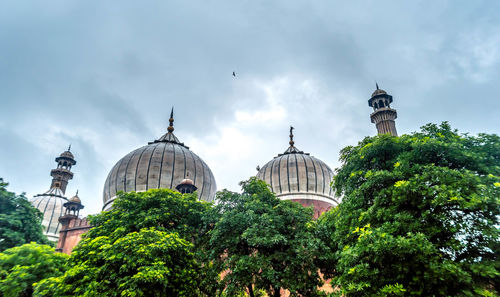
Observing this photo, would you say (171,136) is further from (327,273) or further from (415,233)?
(415,233)

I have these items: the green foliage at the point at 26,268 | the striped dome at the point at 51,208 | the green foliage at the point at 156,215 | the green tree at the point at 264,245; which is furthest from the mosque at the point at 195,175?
the striped dome at the point at 51,208

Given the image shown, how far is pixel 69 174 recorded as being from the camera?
41.3 metres

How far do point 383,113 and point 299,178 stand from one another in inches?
291

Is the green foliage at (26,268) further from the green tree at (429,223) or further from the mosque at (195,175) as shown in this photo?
the mosque at (195,175)

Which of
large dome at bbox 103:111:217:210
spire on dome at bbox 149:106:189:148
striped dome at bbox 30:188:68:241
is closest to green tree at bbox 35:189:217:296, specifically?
large dome at bbox 103:111:217:210

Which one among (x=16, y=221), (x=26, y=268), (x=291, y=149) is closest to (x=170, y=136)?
(x=291, y=149)

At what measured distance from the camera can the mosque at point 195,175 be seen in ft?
66.9

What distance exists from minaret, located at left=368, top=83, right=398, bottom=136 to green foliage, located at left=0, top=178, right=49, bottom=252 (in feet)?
65.7

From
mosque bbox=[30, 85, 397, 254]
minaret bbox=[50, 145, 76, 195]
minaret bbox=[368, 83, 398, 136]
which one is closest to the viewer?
mosque bbox=[30, 85, 397, 254]

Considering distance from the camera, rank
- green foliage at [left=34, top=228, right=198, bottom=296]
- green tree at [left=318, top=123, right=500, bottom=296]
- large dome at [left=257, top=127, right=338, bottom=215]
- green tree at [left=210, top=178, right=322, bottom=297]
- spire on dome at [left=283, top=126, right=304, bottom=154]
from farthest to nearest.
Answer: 1. spire on dome at [left=283, top=126, right=304, bottom=154]
2. large dome at [left=257, top=127, right=338, bottom=215]
3. green tree at [left=210, top=178, right=322, bottom=297]
4. green foliage at [left=34, top=228, right=198, bottom=296]
5. green tree at [left=318, top=123, right=500, bottom=296]

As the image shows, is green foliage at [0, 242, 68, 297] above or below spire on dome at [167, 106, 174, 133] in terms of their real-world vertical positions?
below

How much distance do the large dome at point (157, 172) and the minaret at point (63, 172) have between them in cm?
2203

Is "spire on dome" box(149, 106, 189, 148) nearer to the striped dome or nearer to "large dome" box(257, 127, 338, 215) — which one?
"large dome" box(257, 127, 338, 215)

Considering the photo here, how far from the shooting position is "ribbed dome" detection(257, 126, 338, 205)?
2089cm
